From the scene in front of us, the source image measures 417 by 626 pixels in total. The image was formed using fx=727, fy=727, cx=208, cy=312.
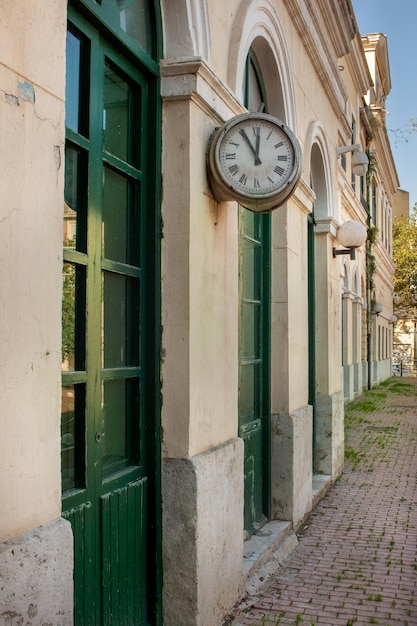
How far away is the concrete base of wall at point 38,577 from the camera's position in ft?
7.55

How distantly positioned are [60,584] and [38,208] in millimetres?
1322

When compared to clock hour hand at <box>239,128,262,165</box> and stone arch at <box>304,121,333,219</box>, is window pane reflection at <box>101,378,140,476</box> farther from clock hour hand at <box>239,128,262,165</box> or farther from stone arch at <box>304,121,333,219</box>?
stone arch at <box>304,121,333,219</box>

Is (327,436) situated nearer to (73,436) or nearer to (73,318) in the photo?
(73,436)

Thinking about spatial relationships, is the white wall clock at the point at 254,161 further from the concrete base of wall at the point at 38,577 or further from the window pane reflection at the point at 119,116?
the concrete base of wall at the point at 38,577

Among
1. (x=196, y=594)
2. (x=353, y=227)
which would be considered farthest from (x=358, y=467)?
(x=196, y=594)

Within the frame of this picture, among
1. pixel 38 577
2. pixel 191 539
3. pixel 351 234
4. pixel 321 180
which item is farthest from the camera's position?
pixel 351 234

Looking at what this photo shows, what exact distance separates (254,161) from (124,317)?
4.39 ft

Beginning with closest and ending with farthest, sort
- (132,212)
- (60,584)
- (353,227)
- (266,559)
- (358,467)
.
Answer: (60,584)
(132,212)
(266,559)
(353,227)
(358,467)

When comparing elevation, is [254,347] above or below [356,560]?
above

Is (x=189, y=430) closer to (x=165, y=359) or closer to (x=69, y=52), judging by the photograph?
(x=165, y=359)

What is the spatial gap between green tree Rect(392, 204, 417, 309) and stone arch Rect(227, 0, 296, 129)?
35238 mm

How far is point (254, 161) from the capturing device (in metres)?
4.47

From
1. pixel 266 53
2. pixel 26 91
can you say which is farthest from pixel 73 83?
pixel 266 53

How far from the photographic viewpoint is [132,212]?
3998 millimetres
